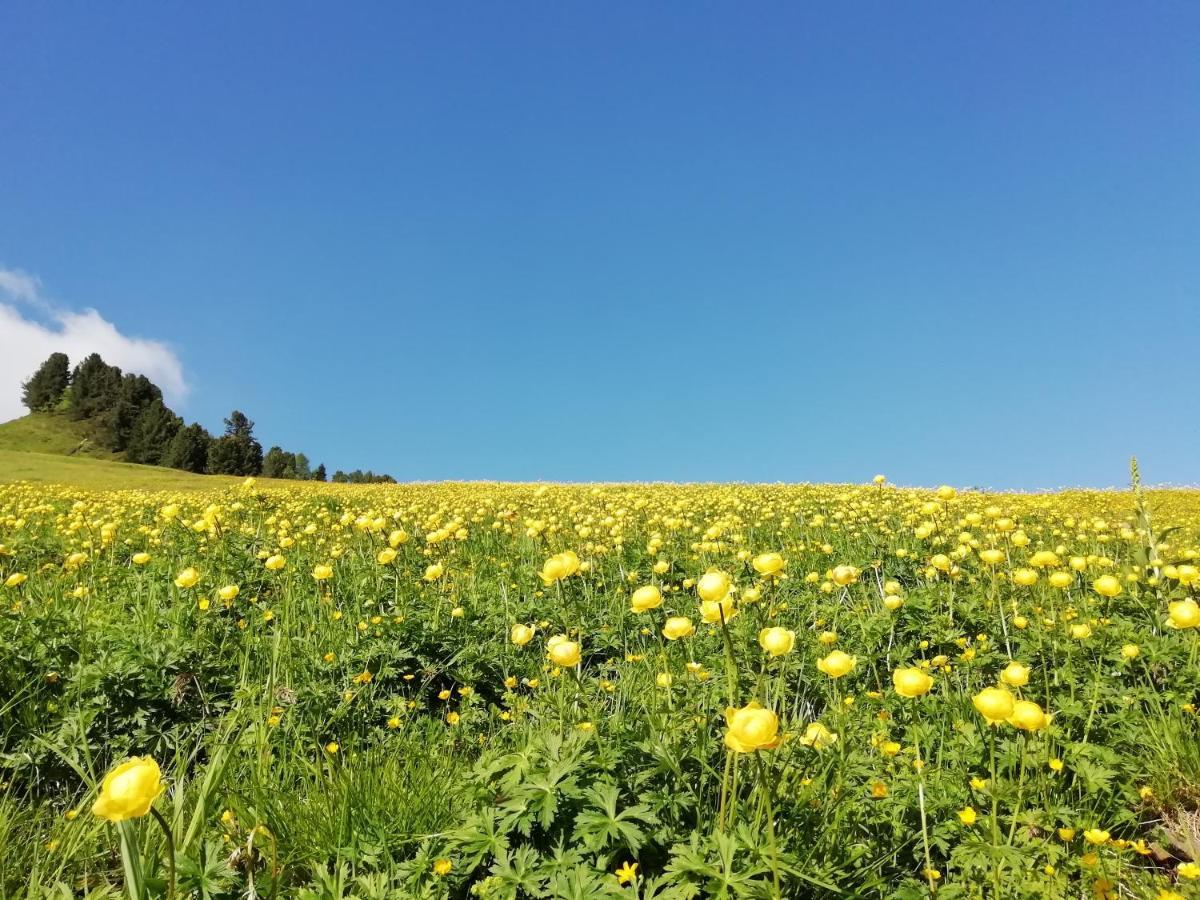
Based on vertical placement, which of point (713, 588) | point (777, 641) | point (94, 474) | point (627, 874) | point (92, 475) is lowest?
point (627, 874)

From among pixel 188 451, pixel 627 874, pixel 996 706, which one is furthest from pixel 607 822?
pixel 188 451

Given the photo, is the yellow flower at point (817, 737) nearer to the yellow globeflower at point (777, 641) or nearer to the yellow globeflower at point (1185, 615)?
the yellow globeflower at point (777, 641)

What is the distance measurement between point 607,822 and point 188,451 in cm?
7277

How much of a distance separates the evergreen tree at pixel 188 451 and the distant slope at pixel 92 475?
21.5 metres

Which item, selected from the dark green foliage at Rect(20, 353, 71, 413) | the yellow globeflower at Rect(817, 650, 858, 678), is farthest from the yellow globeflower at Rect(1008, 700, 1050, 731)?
the dark green foliage at Rect(20, 353, 71, 413)

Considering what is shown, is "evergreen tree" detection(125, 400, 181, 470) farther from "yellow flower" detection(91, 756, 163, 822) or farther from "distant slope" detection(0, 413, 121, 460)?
"yellow flower" detection(91, 756, 163, 822)

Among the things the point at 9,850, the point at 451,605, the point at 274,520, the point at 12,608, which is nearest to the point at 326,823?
the point at 9,850

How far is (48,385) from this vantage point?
9131cm

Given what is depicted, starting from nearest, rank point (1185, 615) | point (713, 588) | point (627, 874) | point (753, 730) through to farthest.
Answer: point (753, 730)
point (627, 874)
point (713, 588)
point (1185, 615)

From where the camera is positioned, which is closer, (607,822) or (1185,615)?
(607,822)

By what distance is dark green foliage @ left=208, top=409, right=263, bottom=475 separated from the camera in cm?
6738

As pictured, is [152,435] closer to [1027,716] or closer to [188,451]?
[188,451]

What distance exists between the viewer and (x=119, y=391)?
79.9 metres

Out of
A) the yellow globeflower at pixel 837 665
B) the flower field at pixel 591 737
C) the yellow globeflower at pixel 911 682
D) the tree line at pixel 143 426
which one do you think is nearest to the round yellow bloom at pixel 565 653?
the flower field at pixel 591 737
